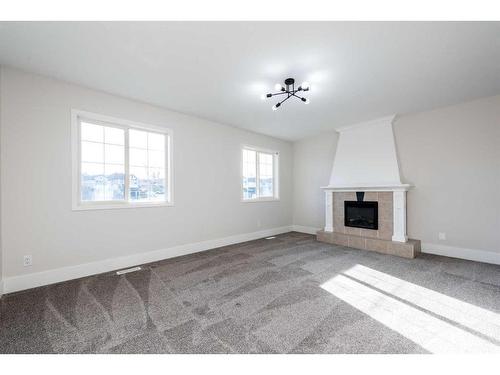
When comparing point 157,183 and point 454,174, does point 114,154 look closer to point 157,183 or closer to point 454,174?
point 157,183

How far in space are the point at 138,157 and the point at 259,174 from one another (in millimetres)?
2906

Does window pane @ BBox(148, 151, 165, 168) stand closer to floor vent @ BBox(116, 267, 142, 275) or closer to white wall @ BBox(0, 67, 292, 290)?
white wall @ BBox(0, 67, 292, 290)

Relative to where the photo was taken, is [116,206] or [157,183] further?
[157,183]

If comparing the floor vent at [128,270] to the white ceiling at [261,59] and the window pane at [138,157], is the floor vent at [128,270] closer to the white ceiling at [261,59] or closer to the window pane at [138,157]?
the window pane at [138,157]

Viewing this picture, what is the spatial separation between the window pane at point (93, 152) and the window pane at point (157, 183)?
0.75 meters

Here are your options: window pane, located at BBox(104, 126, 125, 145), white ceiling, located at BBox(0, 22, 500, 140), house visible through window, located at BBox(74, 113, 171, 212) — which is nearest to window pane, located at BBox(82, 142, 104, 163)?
house visible through window, located at BBox(74, 113, 171, 212)

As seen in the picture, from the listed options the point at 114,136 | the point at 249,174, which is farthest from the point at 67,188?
the point at 249,174

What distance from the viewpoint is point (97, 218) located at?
3.16 m

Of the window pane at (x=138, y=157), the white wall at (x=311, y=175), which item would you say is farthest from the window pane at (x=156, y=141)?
the white wall at (x=311, y=175)

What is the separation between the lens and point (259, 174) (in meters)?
5.67

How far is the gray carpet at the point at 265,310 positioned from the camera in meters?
1.66
